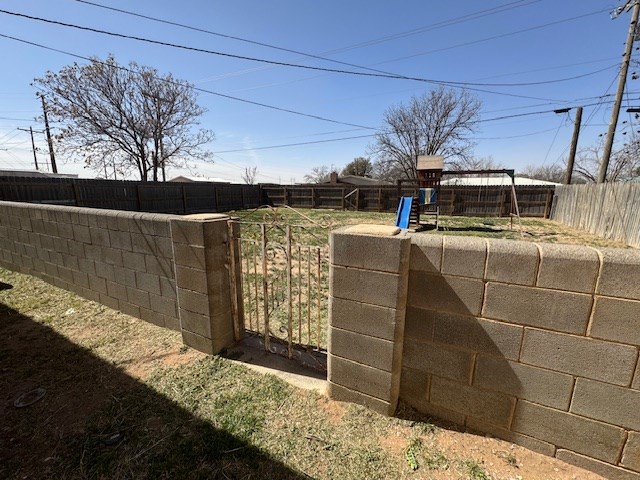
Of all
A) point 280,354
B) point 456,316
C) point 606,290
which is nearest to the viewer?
point 606,290

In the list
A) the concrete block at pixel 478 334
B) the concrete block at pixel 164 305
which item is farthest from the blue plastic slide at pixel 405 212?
the concrete block at pixel 478 334

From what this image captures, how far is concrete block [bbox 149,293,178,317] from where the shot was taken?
3.28 metres

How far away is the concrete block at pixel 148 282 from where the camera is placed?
3.35 metres

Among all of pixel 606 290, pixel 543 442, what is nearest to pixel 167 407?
pixel 543 442

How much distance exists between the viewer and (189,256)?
2.80 meters

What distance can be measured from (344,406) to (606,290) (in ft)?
6.02

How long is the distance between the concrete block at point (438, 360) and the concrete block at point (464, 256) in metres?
0.55

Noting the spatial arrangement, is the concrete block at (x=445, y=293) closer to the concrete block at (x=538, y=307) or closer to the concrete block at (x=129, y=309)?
the concrete block at (x=538, y=307)

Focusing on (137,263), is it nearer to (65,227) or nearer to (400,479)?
(65,227)

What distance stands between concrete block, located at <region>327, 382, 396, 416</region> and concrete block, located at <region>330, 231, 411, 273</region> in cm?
102

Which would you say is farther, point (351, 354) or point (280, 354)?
point (280, 354)

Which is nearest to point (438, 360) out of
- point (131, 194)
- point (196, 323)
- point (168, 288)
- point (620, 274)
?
point (620, 274)

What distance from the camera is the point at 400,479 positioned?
1678 millimetres

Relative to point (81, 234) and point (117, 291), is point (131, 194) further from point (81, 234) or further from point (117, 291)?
point (117, 291)
